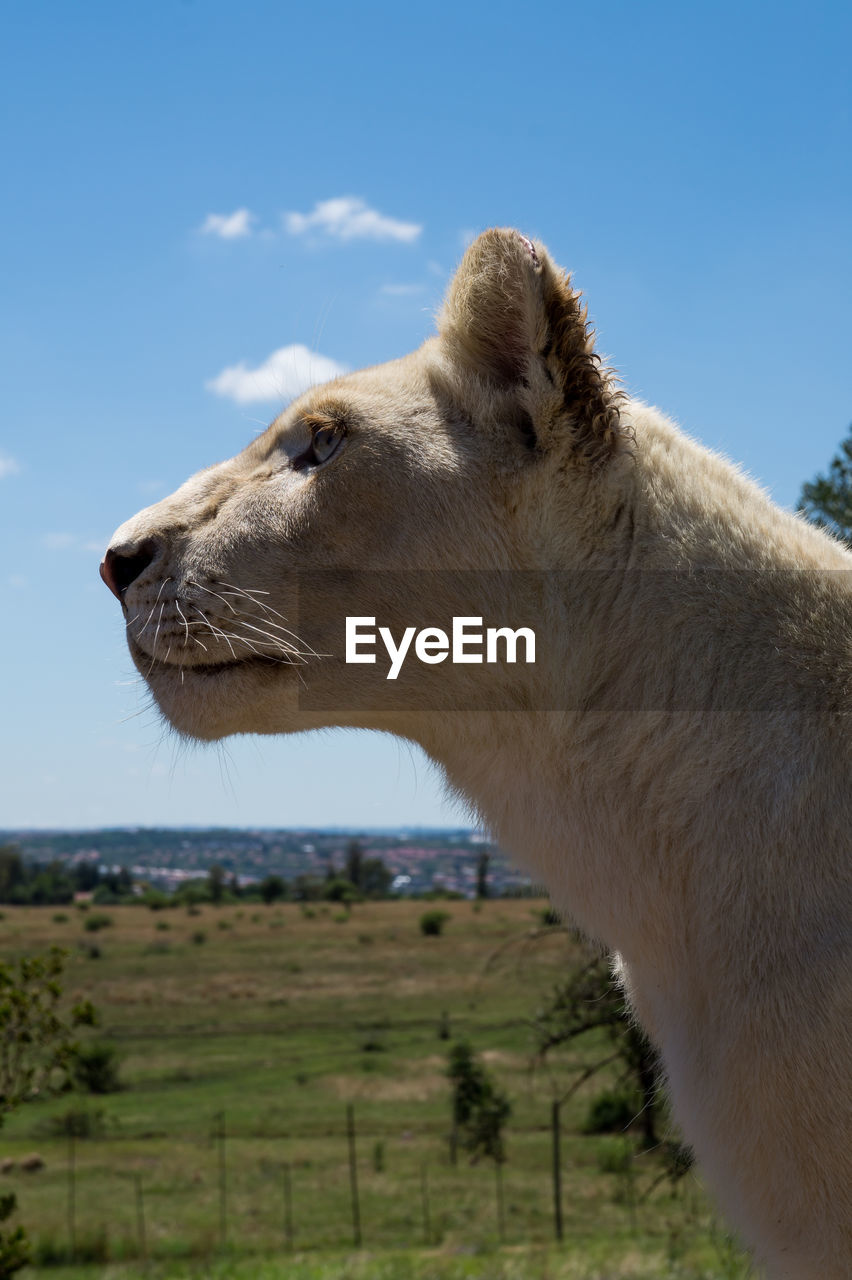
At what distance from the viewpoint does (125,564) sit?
9.04 ft

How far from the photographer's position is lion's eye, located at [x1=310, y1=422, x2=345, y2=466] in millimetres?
2676

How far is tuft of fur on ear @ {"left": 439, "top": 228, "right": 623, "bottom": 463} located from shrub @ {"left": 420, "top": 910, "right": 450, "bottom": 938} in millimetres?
91583

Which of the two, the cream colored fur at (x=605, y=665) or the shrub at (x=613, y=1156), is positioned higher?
the cream colored fur at (x=605, y=665)

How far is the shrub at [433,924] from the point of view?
9162 centimetres


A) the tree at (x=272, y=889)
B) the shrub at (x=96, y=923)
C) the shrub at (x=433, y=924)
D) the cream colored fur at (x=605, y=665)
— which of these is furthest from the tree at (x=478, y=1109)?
the tree at (x=272, y=889)

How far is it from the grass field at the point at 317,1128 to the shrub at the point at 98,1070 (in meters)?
0.90

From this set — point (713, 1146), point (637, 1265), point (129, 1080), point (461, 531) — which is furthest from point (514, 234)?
point (129, 1080)

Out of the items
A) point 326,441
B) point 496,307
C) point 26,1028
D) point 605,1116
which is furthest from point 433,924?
point 496,307

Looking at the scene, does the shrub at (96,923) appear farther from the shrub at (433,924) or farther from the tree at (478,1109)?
the tree at (478,1109)

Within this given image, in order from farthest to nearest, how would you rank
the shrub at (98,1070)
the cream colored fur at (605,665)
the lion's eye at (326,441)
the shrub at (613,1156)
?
the shrub at (98,1070) → the shrub at (613,1156) → the lion's eye at (326,441) → the cream colored fur at (605,665)

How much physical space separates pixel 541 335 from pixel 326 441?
0.57 meters

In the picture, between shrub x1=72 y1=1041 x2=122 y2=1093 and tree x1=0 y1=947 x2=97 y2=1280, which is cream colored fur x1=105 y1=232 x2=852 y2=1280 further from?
shrub x1=72 y1=1041 x2=122 y2=1093

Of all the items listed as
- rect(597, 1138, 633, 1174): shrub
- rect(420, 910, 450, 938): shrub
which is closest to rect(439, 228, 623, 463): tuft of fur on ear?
rect(597, 1138, 633, 1174): shrub

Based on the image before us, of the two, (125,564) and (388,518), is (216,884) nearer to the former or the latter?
(125,564)
